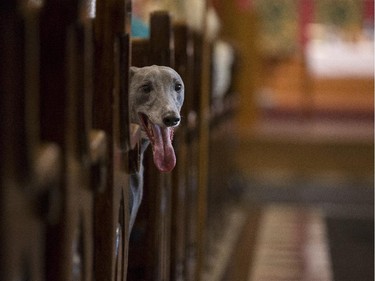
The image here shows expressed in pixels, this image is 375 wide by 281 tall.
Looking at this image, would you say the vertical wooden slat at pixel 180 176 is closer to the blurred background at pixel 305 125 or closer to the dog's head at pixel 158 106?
the dog's head at pixel 158 106

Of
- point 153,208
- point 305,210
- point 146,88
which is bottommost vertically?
point 305,210

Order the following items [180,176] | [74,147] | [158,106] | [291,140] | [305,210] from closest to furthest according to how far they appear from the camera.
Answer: [74,147], [158,106], [180,176], [305,210], [291,140]

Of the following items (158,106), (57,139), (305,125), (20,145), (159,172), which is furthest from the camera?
(305,125)

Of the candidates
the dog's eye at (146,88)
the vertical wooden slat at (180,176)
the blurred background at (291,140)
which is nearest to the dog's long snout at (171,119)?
the dog's eye at (146,88)

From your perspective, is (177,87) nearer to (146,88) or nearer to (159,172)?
(146,88)

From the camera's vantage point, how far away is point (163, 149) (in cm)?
165

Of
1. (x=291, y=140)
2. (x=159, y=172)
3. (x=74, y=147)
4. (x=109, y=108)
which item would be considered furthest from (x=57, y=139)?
(x=291, y=140)

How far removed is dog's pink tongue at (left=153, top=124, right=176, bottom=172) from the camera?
164cm

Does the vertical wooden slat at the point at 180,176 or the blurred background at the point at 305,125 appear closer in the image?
the vertical wooden slat at the point at 180,176

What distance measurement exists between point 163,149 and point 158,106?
0.08 meters

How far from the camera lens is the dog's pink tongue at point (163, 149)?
164cm

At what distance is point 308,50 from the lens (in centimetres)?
856

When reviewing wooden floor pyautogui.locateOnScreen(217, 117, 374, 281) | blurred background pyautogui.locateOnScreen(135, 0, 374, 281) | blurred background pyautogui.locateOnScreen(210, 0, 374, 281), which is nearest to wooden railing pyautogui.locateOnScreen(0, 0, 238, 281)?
blurred background pyautogui.locateOnScreen(135, 0, 374, 281)

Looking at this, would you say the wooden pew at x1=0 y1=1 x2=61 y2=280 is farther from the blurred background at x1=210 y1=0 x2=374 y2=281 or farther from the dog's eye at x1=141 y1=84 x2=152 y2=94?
the blurred background at x1=210 y1=0 x2=374 y2=281
